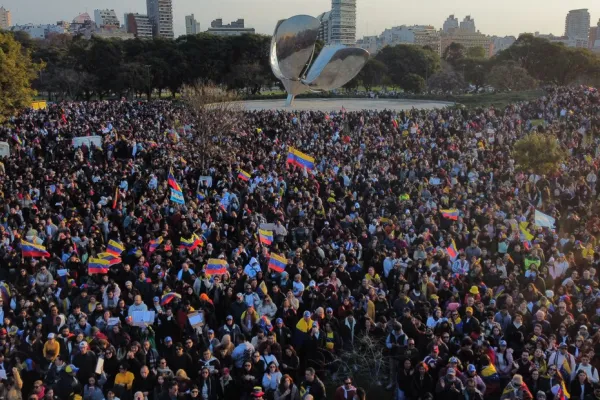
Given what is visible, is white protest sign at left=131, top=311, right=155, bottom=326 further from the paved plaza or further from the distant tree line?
the distant tree line

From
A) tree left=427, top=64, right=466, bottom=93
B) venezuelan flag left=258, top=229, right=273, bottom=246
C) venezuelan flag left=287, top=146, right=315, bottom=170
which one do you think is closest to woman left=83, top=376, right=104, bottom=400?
venezuelan flag left=258, top=229, right=273, bottom=246

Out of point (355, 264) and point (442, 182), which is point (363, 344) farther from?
point (442, 182)

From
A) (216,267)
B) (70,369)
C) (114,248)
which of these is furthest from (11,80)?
(70,369)

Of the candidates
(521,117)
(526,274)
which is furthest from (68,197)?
(521,117)

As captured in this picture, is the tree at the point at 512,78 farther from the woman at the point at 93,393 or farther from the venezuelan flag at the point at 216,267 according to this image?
the woman at the point at 93,393

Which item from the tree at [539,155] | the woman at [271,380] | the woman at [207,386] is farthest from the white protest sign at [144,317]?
the tree at [539,155]

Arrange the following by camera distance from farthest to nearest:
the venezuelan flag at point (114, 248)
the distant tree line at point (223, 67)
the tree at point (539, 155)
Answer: the distant tree line at point (223, 67) → the tree at point (539, 155) → the venezuelan flag at point (114, 248)

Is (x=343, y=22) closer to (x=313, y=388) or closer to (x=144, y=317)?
(x=144, y=317)
